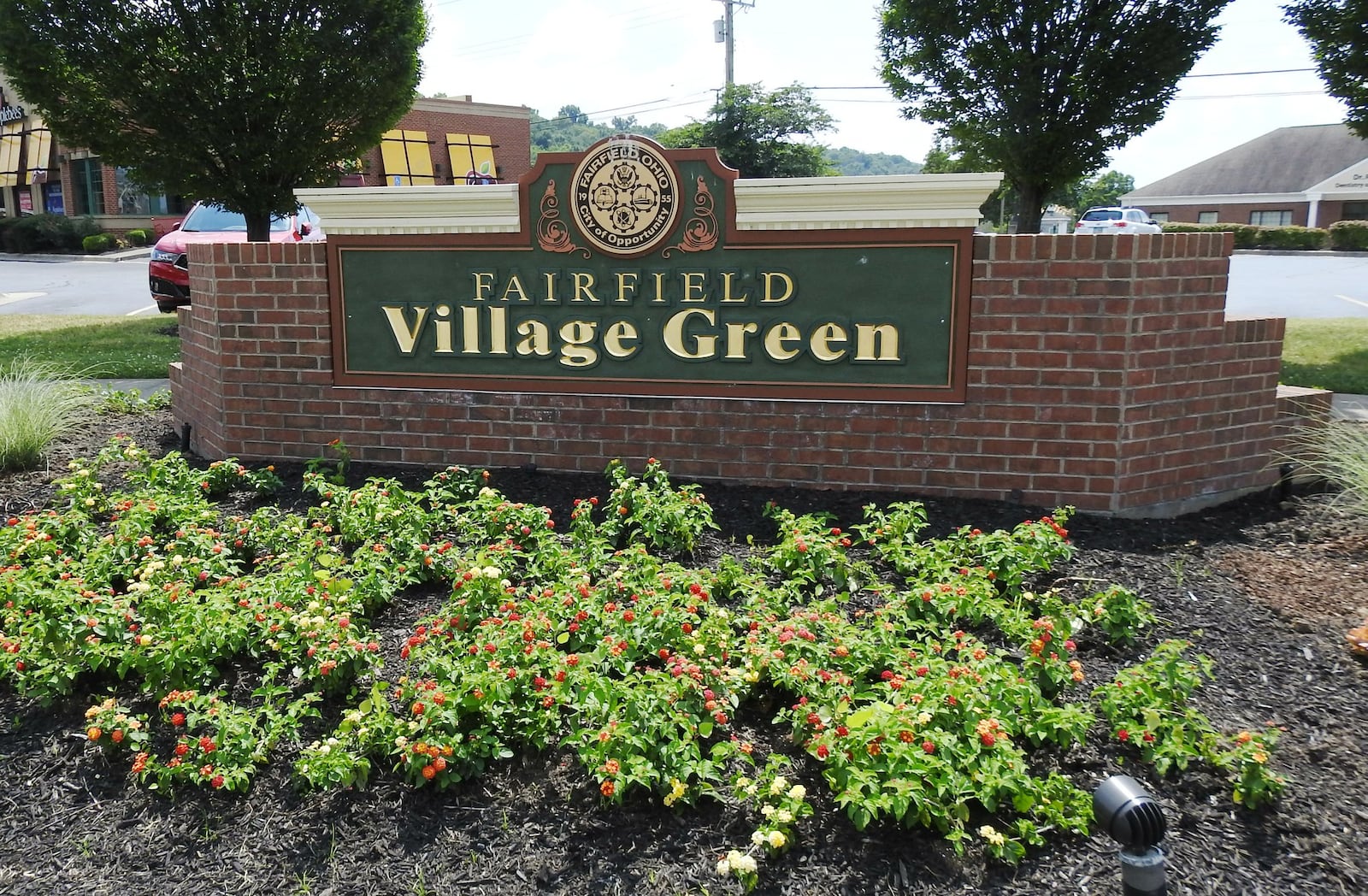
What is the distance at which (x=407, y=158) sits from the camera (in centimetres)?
4406

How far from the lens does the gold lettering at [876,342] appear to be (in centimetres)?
573

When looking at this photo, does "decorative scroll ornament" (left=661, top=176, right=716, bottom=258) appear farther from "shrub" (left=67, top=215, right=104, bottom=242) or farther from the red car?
"shrub" (left=67, top=215, right=104, bottom=242)

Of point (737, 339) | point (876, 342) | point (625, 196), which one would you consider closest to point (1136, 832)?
point (876, 342)

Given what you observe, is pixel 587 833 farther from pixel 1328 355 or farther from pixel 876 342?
pixel 1328 355

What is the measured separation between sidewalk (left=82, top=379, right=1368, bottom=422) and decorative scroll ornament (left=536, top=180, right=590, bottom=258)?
4122 millimetres

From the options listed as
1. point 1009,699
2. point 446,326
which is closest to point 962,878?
point 1009,699

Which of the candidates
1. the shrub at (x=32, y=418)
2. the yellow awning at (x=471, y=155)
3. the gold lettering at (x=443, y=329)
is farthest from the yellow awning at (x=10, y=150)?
the gold lettering at (x=443, y=329)

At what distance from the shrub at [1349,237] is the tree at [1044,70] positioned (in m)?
32.7

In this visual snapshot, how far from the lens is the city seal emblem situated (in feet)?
19.2

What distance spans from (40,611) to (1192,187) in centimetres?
6997

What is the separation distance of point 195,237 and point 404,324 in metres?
10.3

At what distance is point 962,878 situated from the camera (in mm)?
2928

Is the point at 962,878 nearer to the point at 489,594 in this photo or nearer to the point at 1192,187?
the point at 489,594

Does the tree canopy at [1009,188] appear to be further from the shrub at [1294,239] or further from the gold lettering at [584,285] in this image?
the shrub at [1294,239]
